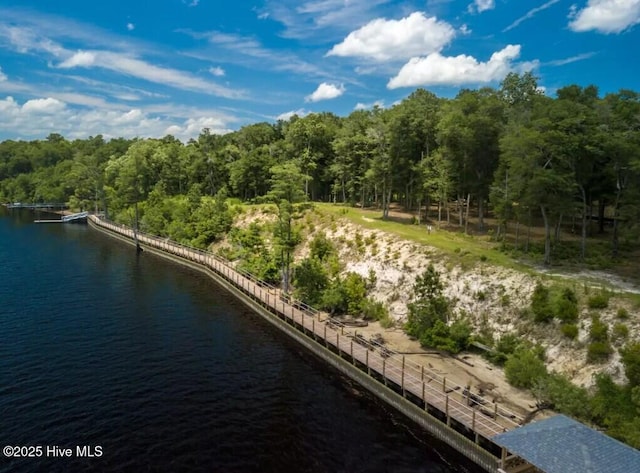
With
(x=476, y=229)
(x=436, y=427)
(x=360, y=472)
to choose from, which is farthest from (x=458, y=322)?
(x=476, y=229)

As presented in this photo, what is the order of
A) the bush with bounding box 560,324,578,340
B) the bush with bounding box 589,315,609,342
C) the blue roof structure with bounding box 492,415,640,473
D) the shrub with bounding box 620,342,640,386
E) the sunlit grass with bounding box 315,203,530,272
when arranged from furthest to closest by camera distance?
1. the sunlit grass with bounding box 315,203,530,272
2. the bush with bounding box 560,324,578,340
3. the bush with bounding box 589,315,609,342
4. the shrub with bounding box 620,342,640,386
5. the blue roof structure with bounding box 492,415,640,473

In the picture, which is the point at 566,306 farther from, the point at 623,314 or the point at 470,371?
the point at 470,371

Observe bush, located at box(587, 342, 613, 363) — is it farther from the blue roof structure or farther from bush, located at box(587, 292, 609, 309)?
the blue roof structure

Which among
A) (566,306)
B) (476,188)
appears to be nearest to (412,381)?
(566,306)

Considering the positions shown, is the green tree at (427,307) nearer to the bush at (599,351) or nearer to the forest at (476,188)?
the forest at (476,188)

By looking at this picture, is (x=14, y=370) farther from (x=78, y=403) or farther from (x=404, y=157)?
(x=404, y=157)

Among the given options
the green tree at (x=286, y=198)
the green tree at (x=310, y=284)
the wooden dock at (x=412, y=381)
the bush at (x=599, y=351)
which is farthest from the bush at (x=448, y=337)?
the green tree at (x=286, y=198)

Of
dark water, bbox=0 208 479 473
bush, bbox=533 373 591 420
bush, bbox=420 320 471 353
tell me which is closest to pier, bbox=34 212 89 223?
dark water, bbox=0 208 479 473
